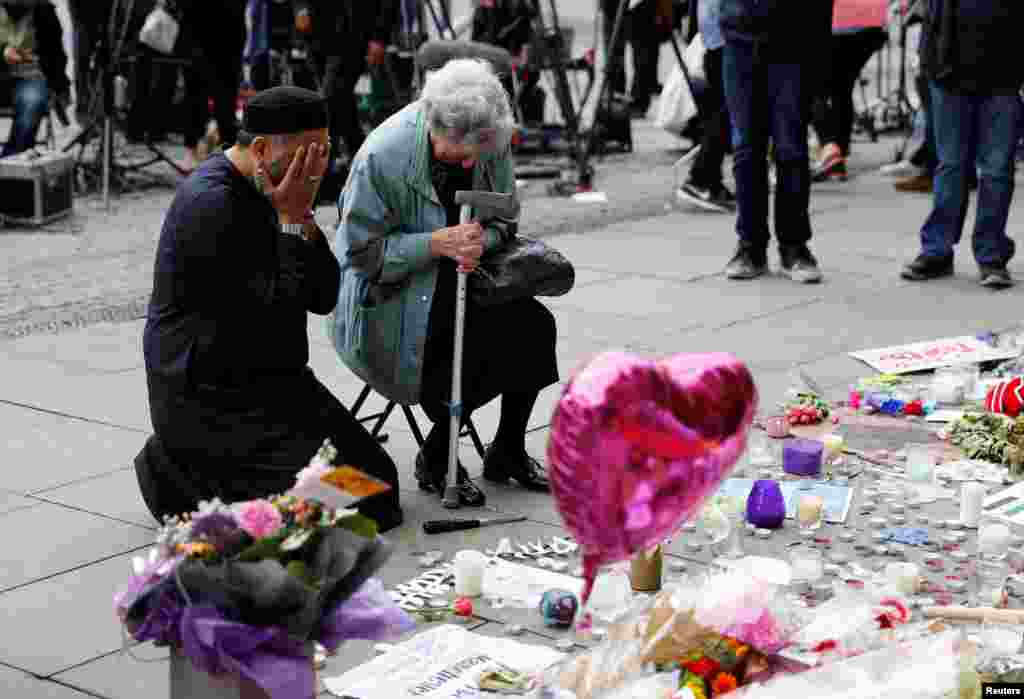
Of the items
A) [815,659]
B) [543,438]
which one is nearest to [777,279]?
[543,438]

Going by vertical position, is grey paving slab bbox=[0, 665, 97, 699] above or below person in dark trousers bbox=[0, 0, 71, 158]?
below

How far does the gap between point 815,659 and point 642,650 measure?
396 mm

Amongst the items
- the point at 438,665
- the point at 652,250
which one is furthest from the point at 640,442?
the point at 652,250

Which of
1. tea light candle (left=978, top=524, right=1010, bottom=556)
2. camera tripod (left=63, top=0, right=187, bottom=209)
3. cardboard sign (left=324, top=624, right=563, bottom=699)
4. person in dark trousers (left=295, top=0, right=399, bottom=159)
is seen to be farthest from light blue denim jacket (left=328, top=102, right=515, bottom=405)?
person in dark trousers (left=295, top=0, right=399, bottom=159)

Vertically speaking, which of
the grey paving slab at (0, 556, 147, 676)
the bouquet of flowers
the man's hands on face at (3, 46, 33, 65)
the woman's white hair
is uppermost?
the woman's white hair

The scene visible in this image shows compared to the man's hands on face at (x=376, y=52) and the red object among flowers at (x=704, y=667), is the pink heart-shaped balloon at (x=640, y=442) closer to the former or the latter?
the red object among flowers at (x=704, y=667)

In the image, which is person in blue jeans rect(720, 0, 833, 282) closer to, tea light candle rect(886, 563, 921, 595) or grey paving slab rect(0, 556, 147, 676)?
tea light candle rect(886, 563, 921, 595)

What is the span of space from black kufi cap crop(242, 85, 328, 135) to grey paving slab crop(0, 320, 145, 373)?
2.41 metres

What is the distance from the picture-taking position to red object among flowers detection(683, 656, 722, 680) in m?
3.18

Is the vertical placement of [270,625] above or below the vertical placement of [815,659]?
above

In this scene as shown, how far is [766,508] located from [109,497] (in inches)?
77.5

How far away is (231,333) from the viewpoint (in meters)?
4.51

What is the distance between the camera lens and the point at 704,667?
3.20 metres

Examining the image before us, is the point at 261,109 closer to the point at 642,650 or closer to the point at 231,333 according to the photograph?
the point at 231,333
